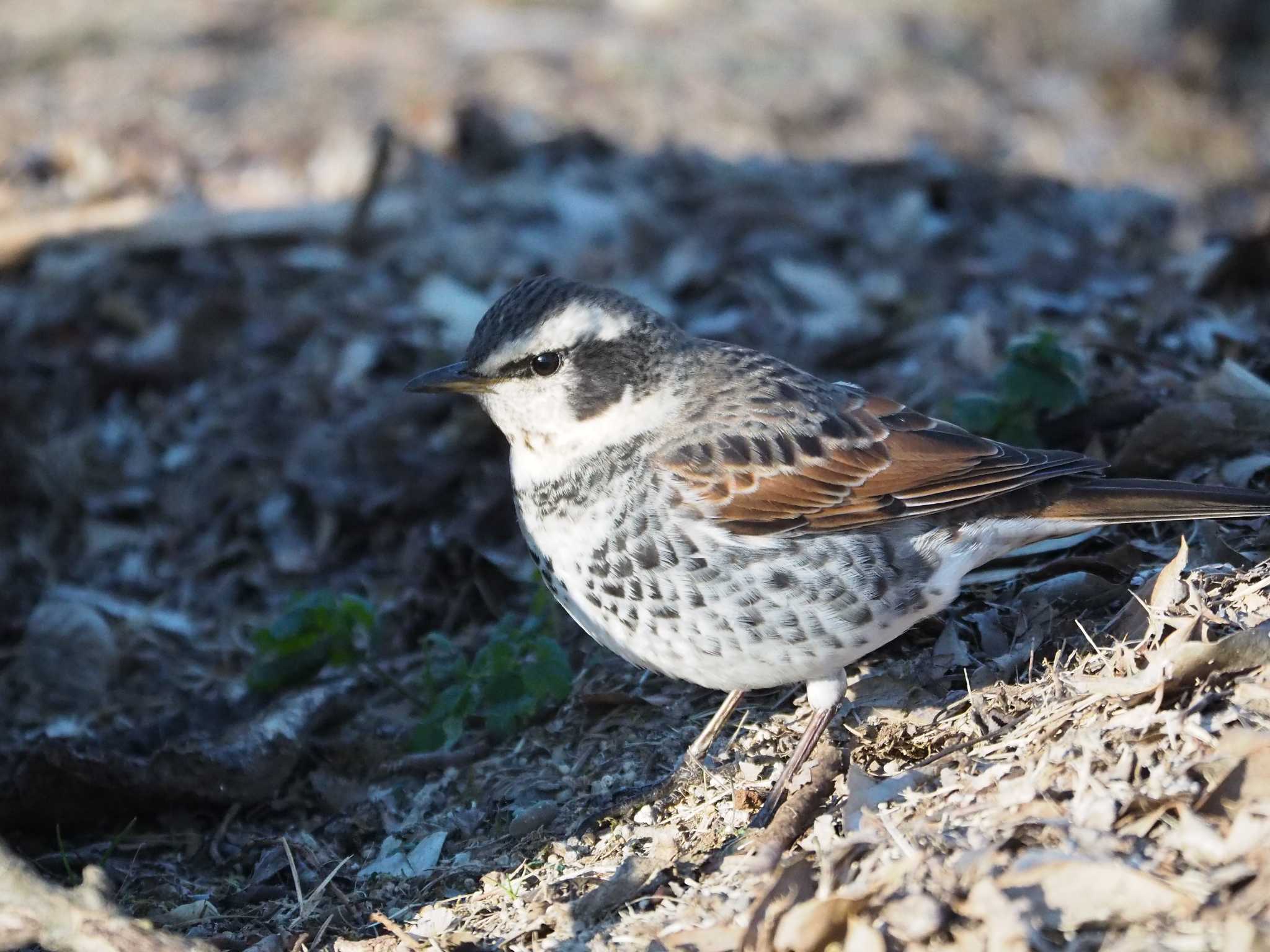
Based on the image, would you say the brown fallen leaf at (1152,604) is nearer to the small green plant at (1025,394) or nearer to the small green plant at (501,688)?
the small green plant at (1025,394)

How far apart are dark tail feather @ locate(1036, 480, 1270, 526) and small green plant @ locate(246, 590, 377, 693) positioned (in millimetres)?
2765

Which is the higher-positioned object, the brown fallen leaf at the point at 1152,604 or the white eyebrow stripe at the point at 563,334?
the white eyebrow stripe at the point at 563,334

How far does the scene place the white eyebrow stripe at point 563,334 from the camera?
5027 millimetres

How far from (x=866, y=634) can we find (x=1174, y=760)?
3.78ft

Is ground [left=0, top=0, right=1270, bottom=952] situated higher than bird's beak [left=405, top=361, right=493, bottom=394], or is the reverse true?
bird's beak [left=405, top=361, right=493, bottom=394]

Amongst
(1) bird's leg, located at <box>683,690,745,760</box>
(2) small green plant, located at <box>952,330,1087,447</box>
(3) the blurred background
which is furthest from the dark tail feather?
(3) the blurred background

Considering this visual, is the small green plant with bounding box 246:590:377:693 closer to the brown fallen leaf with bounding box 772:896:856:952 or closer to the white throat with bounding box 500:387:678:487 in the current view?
the white throat with bounding box 500:387:678:487

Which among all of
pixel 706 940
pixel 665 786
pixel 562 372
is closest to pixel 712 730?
pixel 665 786

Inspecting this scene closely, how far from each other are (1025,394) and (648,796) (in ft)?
7.87

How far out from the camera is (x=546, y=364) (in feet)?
16.7

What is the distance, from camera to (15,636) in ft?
22.1

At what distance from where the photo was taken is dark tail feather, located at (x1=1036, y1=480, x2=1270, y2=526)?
15.4ft

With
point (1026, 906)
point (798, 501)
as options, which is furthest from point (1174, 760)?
point (798, 501)

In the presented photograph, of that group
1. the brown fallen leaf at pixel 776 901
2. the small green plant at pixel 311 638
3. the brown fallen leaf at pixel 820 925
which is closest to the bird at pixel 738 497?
the brown fallen leaf at pixel 776 901
